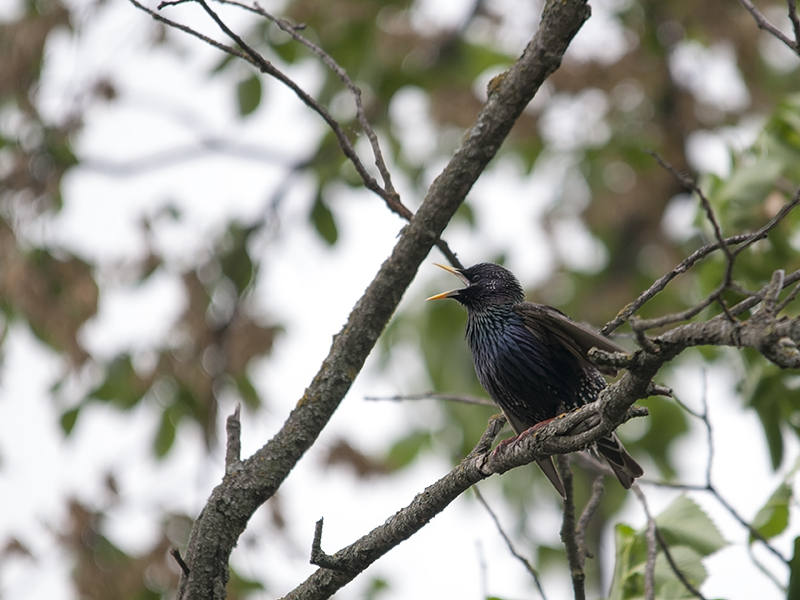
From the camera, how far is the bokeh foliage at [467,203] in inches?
182

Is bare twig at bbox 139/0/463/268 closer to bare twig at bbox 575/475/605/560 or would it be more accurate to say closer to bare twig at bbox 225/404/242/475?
bare twig at bbox 225/404/242/475

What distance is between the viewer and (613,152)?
757cm

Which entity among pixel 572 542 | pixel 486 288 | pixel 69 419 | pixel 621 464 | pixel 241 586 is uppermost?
pixel 69 419

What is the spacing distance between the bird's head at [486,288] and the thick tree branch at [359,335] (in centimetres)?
159

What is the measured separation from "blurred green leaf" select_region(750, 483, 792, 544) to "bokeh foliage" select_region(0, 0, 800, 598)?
0.62 meters

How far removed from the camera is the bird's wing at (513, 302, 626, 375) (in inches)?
106

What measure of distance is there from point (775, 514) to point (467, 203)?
5302 millimetres

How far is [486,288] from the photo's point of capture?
14.2 feet

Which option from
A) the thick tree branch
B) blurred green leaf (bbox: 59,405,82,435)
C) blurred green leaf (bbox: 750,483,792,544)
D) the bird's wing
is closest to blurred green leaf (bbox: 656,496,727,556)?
blurred green leaf (bbox: 750,483,792,544)

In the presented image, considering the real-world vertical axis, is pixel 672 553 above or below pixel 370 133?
below

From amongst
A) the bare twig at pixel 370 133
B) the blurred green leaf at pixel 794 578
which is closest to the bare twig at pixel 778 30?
the bare twig at pixel 370 133

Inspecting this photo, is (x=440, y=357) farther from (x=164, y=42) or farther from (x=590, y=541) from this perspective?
(x=164, y=42)

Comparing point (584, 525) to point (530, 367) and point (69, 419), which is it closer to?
point (530, 367)

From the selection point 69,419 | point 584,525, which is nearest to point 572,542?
point 584,525
